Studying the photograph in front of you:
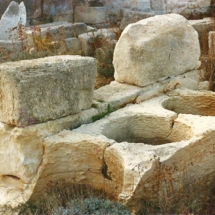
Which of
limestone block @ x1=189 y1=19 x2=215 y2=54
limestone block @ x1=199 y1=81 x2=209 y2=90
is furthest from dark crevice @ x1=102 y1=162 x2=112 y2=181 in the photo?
limestone block @ x1=189 y1=19 x2=215 y2=54

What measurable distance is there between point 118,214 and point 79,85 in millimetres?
1719

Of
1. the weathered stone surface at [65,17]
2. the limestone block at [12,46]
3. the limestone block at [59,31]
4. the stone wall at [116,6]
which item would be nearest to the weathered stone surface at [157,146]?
the limestone block at [12,46]

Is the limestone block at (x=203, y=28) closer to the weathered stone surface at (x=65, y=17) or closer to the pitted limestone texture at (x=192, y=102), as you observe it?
the pitted limestone texture at (x=192, y=102)

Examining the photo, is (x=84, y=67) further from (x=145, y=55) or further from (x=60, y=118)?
(x=145, y=55)

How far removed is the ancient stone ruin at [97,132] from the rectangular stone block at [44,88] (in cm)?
1

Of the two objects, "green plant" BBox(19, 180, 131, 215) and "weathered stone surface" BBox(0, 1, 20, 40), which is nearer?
"green plant" BBox(19, 180, 131, 215)

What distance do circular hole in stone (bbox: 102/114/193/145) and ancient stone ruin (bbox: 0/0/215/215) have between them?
0.04 feet

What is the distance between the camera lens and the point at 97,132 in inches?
209

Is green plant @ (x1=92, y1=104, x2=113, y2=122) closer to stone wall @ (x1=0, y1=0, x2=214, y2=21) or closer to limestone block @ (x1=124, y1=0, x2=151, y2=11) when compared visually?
stone wall @ (x1=0, y1=0, x2=214, y2=21)

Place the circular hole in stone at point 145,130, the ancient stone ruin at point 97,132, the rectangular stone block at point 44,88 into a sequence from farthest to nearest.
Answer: the circular hole in stone at point 145,130 < the rectangular stone block at point 44,88 < the ancient stone ruin at point 97,132

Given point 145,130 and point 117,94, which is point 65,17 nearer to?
→ point 117,94

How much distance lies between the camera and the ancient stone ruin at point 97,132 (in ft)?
15.6

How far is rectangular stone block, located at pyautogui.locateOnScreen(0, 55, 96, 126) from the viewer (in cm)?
496

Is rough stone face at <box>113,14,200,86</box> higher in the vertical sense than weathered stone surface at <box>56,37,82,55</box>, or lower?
higher
